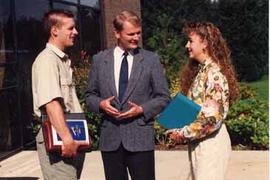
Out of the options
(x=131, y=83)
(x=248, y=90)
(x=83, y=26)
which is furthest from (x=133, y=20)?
(x=83, y=26)

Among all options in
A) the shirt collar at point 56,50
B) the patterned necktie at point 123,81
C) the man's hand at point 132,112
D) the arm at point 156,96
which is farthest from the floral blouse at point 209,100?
the shirt collar at point 56,50

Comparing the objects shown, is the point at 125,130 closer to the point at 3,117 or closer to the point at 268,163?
the point at 268,163

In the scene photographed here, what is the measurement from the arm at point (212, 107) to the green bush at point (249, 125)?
192 inches

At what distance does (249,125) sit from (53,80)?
5609mm

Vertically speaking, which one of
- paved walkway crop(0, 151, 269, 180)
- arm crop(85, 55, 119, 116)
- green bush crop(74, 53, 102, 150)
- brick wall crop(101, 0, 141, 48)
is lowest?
paved walkway crop(0, 151, 269, 180)


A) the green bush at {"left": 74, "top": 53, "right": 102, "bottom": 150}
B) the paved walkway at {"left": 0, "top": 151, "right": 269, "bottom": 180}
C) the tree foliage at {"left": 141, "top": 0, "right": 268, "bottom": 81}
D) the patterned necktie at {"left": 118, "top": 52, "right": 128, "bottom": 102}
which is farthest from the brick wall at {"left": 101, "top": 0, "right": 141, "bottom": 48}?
the patterned necktie at {"left": 118, "top": 52, "right": 128, "bottom": 102}

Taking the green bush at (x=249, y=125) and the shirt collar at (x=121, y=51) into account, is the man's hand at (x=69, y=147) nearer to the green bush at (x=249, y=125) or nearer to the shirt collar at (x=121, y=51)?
the shirt collar at (x=121, y=51)

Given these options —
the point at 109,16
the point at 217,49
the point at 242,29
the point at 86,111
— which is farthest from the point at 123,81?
the point at 242,29

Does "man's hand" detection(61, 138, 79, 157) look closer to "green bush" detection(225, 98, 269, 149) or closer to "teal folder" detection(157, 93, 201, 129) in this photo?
"teal folder" detection(157, 93, 201, 129)

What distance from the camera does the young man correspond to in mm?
3420

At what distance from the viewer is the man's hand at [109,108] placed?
3633 millimetres

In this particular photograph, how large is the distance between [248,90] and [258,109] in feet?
3.94

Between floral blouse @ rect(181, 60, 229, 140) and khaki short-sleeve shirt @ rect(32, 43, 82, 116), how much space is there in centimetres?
77

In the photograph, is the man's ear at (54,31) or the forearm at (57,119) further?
the man's ear at (54,31)
